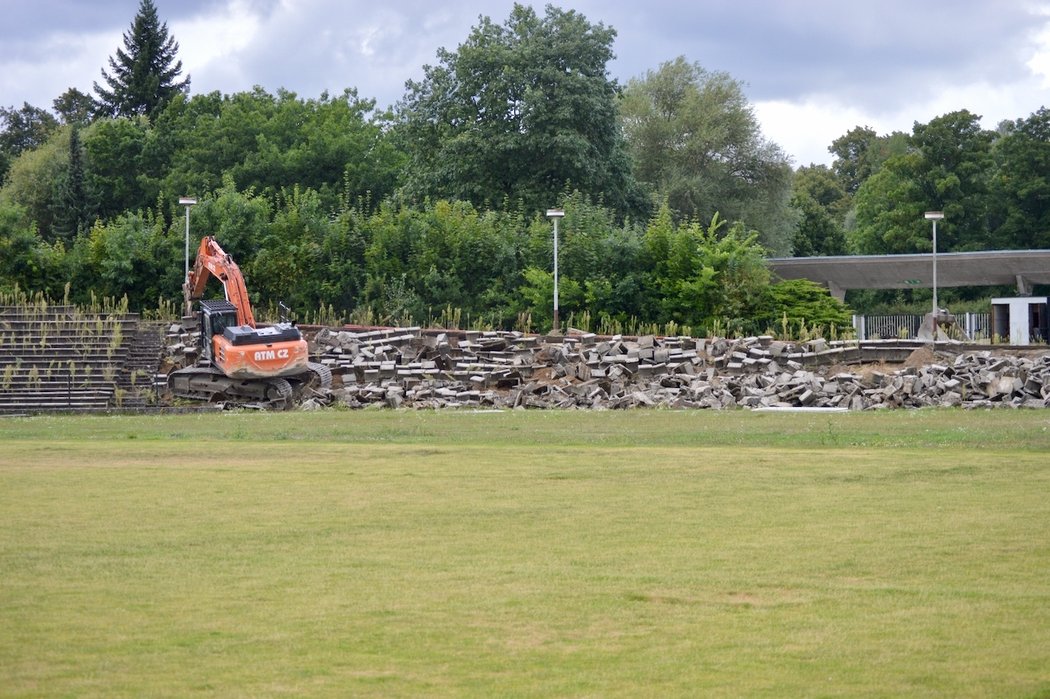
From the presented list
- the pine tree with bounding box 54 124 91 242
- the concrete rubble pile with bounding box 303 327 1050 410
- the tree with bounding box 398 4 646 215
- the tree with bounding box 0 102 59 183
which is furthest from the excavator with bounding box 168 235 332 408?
the tree with bounding box 0 102 59 183

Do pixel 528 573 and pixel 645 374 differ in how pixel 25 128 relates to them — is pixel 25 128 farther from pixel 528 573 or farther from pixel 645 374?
pixel 528 573

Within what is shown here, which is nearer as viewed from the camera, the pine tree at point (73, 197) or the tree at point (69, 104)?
the pine tree at point (73, 197)

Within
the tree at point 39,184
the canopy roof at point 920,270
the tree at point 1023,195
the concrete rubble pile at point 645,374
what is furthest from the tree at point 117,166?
the tree at point 1023,195

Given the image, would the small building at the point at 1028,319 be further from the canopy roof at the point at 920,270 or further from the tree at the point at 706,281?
the tree at the point at 706,281

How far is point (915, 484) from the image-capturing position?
20.3 meters

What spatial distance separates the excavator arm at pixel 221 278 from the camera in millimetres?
44875

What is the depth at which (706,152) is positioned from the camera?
87.4 m

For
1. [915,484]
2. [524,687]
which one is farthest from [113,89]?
[524,687]

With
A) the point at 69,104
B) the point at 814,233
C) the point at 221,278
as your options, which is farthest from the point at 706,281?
the point at 69,104

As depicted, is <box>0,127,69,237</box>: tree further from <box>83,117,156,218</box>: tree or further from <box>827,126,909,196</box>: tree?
<box>827,126,909,196</box>: tree

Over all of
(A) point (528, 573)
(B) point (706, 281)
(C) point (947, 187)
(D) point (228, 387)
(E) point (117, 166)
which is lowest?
(A) point (528, 573)

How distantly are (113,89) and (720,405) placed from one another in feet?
253

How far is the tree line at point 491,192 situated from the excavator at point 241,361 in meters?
10.3

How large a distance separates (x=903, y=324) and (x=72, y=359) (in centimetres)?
3875
